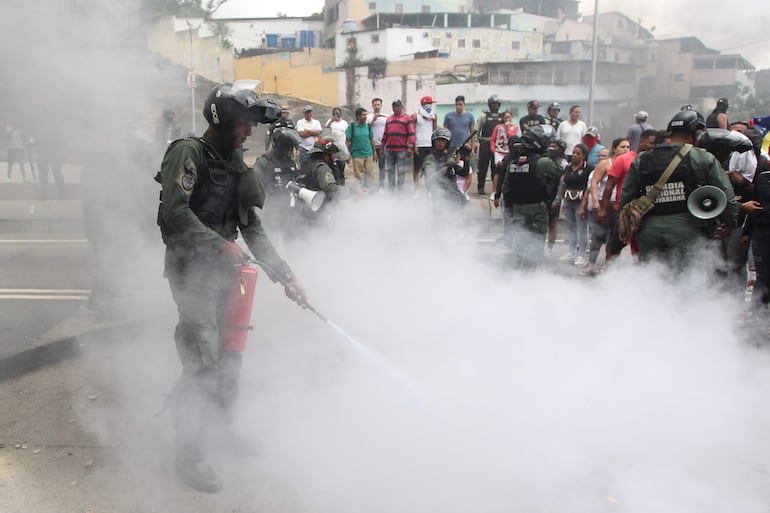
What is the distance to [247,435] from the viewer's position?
324cm

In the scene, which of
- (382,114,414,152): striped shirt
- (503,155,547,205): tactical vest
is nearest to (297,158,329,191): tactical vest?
(503,155,547,205): tactical vest

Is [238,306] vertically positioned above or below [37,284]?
above

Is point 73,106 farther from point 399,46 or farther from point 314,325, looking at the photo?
point 399,46

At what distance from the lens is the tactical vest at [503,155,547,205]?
5785 millimetres

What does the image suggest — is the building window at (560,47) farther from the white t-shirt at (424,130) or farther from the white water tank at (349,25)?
the white t-shirt at (424,130)

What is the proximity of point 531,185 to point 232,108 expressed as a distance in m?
3.48

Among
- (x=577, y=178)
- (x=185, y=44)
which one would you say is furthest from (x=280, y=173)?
(x=577, y=178)

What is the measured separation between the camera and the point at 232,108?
2939mm

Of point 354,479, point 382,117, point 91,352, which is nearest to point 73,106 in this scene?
point 91,352

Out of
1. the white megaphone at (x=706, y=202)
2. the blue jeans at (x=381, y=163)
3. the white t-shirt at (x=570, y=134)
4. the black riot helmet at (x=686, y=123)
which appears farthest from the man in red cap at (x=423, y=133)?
the white megaphone at (x=706, y=202)

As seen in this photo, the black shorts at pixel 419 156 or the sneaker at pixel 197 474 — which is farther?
A: the black shorts at pixel 419 156

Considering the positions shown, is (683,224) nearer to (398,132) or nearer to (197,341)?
(197,341)

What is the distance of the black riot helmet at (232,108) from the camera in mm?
2934

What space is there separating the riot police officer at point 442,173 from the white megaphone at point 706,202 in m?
2.81
